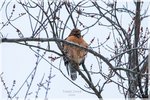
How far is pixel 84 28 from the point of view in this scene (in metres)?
4.11

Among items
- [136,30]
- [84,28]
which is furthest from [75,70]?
[136,30]

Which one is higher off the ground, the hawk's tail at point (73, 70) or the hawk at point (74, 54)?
the hawk at point (74, 54)

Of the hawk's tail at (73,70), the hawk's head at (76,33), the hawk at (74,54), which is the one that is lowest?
the hawk's tail at (73,70)

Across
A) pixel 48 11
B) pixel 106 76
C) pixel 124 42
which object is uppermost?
pixel 48 11

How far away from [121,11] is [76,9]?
0.52 metres

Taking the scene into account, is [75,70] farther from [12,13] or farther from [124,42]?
[12,13]

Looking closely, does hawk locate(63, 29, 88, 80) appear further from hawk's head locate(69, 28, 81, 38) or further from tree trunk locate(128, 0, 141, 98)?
tree trunk locate(128, 0, 141, 98)

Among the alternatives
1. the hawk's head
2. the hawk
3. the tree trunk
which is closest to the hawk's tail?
the hawk

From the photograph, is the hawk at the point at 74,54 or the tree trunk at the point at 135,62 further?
the hawk at the point at 74,54

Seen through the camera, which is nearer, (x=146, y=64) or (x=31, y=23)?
(x=31, y=23)

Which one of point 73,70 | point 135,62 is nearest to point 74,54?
point 73,70

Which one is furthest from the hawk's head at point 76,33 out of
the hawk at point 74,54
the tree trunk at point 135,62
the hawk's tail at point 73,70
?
the tree trunk at point 135,62

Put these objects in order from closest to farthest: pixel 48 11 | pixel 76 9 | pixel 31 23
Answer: pixel 31 23, pixel 48 11, pixel 76 9

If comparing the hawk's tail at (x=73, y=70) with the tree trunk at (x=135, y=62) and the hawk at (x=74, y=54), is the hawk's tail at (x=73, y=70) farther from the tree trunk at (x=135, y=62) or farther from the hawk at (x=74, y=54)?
the tree trunk at (x=135, y=62)
